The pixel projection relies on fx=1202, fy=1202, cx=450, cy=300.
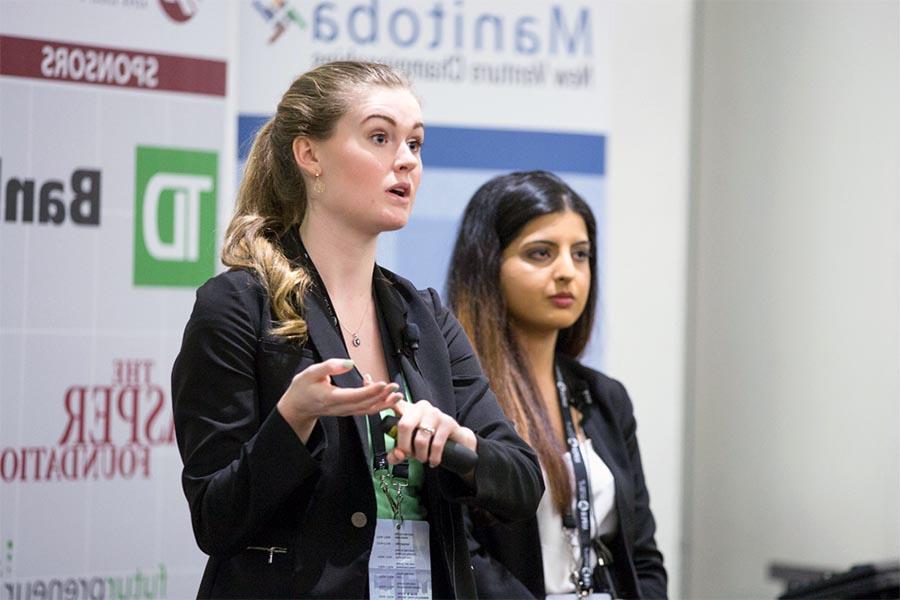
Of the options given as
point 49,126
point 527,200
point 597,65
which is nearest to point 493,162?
point 597,65

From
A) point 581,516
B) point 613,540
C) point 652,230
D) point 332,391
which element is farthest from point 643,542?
point 652,230

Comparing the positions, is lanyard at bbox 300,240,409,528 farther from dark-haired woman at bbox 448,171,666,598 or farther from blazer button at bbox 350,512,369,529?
dark-haired woman at bbox 448,171,666,598

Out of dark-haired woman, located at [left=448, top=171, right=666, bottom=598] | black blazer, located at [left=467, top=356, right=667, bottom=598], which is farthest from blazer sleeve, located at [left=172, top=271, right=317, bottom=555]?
dark-haired woman, located at [left=448, top=171, right=666, bottom=598]

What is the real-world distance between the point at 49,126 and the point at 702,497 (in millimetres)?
3420

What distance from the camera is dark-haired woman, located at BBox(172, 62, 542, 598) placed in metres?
1.96

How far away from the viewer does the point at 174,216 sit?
3818 mm

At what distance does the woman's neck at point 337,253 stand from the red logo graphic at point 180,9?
1.82 metres

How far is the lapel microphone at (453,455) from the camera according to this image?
199cm

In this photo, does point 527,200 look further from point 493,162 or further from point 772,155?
point 772,155

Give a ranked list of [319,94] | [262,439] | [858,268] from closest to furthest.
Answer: [262,439], [319,94], [858,268]

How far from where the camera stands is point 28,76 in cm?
361

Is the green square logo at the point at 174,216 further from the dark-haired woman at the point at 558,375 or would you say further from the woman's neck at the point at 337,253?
the woman's neck at the point at 337,253

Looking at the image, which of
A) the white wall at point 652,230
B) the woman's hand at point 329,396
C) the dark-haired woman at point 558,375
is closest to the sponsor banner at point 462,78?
the white wall at point 652,230

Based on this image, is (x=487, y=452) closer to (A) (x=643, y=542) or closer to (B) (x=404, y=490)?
(B) (x=404, y=490)
